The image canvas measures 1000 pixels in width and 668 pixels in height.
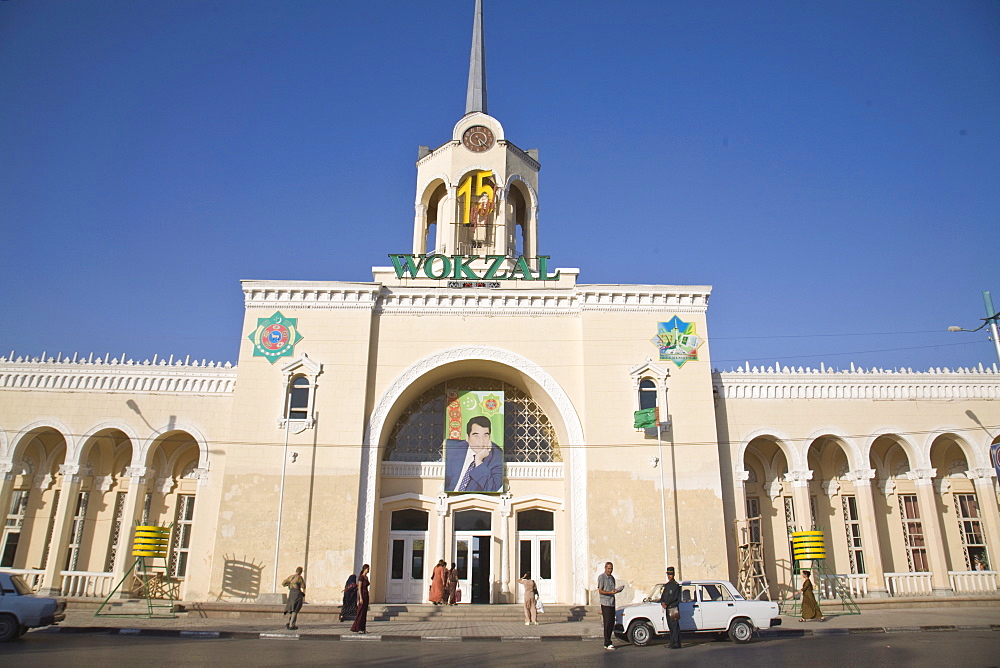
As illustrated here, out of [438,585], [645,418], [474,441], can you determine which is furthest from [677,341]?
[438,585]

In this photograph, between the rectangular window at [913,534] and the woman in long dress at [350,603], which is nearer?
the woman in long dress at [350,603]

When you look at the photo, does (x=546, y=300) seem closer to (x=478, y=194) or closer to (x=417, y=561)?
(x=478, y=194)

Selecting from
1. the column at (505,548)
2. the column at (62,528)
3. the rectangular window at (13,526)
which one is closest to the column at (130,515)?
the column at (62,528)

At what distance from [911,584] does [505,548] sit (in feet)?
40.2

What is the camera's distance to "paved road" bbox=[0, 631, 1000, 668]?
35.2ft

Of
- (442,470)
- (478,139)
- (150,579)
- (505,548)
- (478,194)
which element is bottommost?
(150,579)

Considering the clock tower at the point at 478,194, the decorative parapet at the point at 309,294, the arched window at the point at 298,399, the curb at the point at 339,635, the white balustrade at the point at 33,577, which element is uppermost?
the clock tower at the point at 478,194

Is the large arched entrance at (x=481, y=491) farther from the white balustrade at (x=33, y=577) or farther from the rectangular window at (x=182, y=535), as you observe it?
the white balustrade at (x=33, y=577)

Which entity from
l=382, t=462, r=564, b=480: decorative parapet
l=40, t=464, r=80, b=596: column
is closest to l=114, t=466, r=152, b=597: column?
l=40, t=464, r=80, b=596: column

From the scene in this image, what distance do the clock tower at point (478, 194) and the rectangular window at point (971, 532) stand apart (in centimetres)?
1594

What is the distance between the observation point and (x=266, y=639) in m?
14.2

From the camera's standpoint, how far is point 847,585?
21516 mm

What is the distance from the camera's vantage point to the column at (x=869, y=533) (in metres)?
21.3

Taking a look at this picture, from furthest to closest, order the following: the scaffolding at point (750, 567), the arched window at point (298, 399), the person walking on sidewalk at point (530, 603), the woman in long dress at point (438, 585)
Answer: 1. the arched window at point (298, 399)
2. the scaffolding at point (750, 567)
3. the woman in long dress at point (438, 585)
4. the person walking on sidewalk at point (530, 603)
